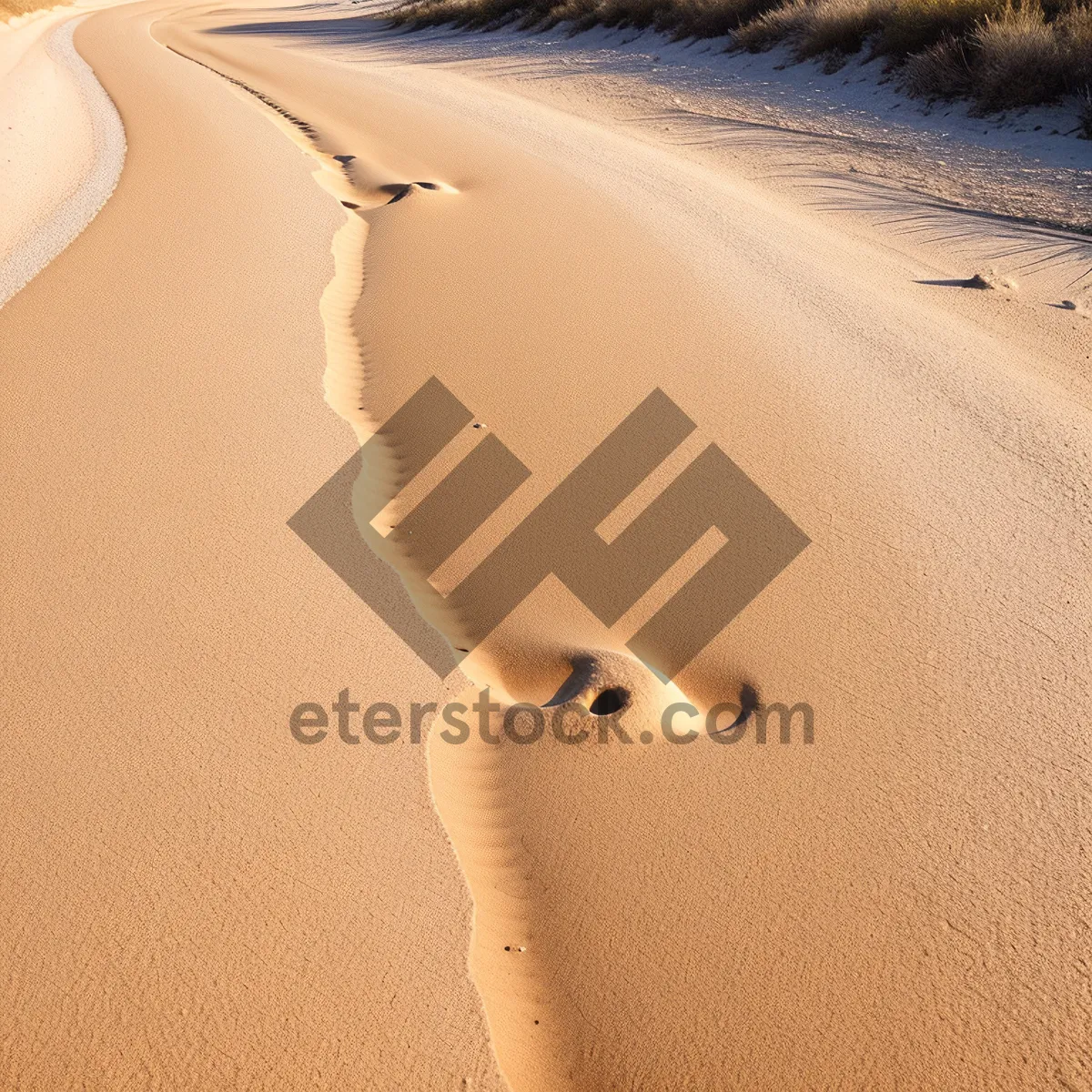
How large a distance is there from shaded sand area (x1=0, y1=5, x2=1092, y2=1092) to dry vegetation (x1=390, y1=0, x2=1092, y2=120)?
4.29 metres

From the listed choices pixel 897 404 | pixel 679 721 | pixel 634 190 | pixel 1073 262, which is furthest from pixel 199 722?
pixel 634 190

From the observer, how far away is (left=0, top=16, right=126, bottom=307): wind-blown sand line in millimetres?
6219

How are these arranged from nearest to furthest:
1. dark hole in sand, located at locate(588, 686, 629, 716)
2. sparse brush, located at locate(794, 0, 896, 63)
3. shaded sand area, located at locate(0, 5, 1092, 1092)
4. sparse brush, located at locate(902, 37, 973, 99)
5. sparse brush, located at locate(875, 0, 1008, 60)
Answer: shaded sand area, located at locate(0, 5, 1092, 1092)
dark hole in sand, located at locate(588, 686, 629, 716)
sparse brush, located at locate(902, 37, 973, 99)
sparse brush, located at locate(875, 0, 1008, 60)
sparse brush, located at locate(794, 0, 896, 63)

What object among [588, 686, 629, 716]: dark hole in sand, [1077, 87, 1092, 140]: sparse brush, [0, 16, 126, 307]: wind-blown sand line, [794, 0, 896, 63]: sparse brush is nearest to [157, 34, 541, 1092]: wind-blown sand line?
[588, 686, 629, 716]: dark hole in sand

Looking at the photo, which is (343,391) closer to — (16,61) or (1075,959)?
(1075,959)

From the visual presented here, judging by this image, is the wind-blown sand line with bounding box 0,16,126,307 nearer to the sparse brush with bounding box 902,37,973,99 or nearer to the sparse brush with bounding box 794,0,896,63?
the sparse brush with bounding box 902,37,973,99

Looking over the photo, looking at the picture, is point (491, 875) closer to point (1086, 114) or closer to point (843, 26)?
point (1086, 114)

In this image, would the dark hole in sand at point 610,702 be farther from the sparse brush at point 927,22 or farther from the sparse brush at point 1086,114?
the sparse brush at point 927,22

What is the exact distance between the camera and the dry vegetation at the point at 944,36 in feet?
28.4

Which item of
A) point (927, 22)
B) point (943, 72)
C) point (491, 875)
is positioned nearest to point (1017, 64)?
point (943, 72)

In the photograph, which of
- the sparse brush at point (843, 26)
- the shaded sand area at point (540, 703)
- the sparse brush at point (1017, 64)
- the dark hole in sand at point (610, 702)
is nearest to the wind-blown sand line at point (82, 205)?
the shaded sand area at point (540, 703)

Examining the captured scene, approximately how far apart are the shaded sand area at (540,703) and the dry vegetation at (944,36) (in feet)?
14.1

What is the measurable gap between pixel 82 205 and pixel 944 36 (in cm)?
877

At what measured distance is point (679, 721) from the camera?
2.92 m
